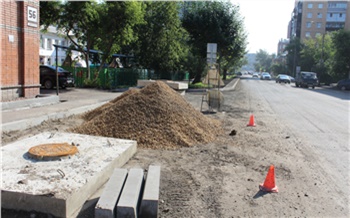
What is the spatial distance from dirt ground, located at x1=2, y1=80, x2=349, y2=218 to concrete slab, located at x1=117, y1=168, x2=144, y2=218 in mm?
401

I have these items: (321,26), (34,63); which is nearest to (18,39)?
(34,63)

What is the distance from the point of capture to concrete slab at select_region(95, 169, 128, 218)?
3.33 meters

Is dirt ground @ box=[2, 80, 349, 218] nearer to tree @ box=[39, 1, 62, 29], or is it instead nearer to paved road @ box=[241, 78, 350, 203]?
paved road @ box=[241, 78, 350, 203]

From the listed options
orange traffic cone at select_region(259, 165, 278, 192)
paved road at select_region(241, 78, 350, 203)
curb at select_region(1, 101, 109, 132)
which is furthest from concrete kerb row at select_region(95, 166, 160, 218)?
curb at select_region(1, 101, 109, 132)

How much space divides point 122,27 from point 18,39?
1055 centimetres

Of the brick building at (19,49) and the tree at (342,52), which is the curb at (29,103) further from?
the tree at (342,52)

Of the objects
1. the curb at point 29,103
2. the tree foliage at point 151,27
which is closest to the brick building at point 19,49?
the curb at point 29,103

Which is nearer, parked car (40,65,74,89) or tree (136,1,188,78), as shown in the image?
parked car (40,65,74,89)

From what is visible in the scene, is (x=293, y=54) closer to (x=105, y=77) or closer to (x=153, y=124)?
(x=105, y=77)

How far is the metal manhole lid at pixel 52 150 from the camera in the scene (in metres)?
4.71

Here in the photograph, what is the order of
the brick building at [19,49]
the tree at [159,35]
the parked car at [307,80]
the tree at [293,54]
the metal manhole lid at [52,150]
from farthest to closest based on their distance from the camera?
the tree at [293,54]
the parked car at [307,80]
the tree at [159,35]
the brick building at [19,49]
the metal manhole lid at [52,150]

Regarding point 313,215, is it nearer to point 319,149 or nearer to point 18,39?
point 319,149

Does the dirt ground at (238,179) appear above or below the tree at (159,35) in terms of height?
below

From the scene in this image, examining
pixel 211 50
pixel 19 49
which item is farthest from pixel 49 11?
pixel 211 50
